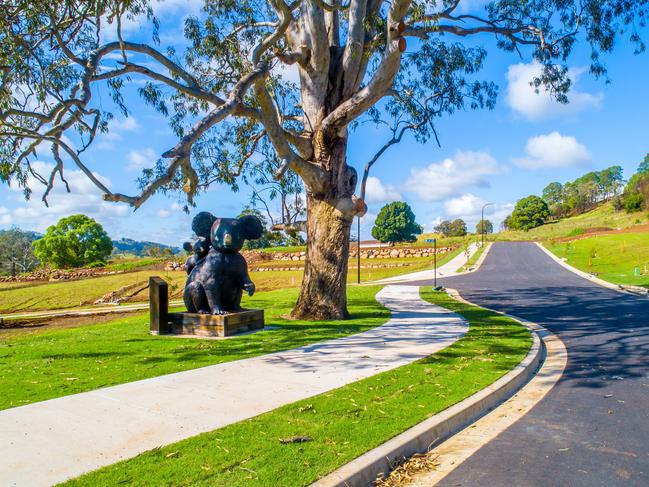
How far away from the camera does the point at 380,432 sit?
4.14m

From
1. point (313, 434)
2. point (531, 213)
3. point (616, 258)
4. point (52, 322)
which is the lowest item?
point (52, 322)

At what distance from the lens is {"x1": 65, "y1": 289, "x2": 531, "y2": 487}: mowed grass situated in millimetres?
3301

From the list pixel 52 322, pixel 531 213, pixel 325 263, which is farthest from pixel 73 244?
pixel 531 213

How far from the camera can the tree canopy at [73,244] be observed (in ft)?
175

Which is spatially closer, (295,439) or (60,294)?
(295,439)

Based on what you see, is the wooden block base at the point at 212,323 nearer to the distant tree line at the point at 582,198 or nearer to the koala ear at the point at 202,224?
the koala ear at the point at 202,224

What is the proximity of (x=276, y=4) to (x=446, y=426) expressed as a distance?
27.0 feet

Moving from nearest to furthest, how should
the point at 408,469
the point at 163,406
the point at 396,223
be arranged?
the point at 408,469
the point at 163,406
the point at 396,223

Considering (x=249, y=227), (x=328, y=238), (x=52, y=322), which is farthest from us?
(x=52, y=322)

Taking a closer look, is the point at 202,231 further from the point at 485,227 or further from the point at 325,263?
the point at 485,227

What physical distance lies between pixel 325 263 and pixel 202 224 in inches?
119

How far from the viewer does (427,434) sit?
4250 mm

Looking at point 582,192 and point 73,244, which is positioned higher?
point 582,192

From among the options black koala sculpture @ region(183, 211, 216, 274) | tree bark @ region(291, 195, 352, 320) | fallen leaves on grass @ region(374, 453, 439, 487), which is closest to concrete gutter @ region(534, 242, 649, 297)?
tree bark @ region(291, 195, 352, 320)
